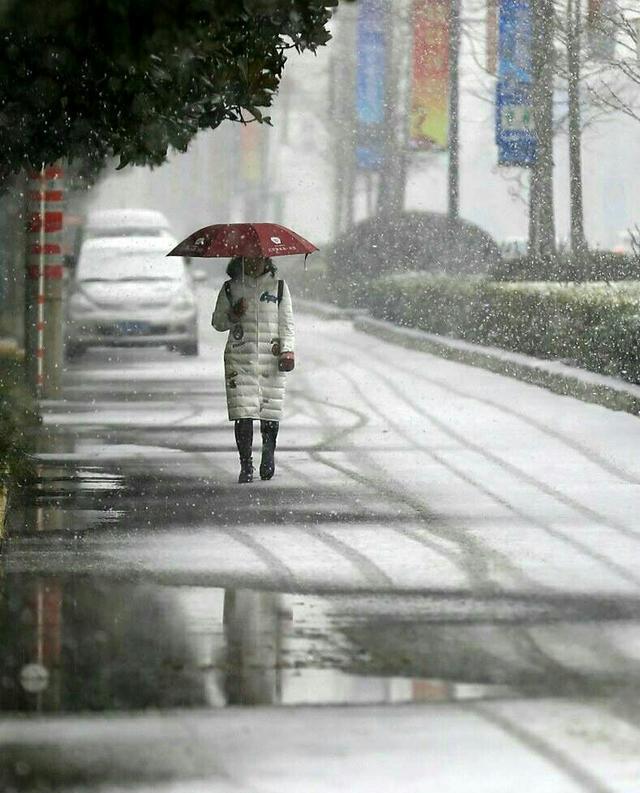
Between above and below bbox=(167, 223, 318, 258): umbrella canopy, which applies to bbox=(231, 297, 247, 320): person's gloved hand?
below

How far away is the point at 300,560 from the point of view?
9812mm

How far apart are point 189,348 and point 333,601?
18.0 metres

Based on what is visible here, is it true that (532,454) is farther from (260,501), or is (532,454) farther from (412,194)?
(412,194)

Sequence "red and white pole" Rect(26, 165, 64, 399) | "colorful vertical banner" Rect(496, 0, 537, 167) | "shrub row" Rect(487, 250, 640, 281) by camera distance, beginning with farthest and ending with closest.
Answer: "colorful vertical banner" Rect(496, 0, 537, 167), "shrub row" Rect(487, 250, 640, 281), "red and white pole" Rect(26, 165, 64, 399)

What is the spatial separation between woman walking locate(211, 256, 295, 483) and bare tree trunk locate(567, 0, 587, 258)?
54.8ft

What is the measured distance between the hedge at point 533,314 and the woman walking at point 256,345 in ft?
20.3

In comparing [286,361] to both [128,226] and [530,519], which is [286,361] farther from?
[128,226]

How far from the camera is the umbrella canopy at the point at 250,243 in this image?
12867 millimetres

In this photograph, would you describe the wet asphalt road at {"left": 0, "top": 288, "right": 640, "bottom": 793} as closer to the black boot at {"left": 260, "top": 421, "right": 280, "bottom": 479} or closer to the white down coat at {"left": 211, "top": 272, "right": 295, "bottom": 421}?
the black boot at {"left": 260, "top": 421, "right": 280, "bottom": 479}

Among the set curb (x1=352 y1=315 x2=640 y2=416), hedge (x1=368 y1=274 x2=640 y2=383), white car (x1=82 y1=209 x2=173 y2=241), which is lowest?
curb (x1=352 y1=315 x2=640 y2=416)

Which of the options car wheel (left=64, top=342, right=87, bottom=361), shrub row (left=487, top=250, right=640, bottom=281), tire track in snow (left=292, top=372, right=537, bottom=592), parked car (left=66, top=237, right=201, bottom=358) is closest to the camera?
tire track in snow (left=292, top=372, right=537, bottom=592)

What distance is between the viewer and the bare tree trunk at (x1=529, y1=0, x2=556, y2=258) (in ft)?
99.3

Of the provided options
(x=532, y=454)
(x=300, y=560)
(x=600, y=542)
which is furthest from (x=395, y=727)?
(x=532, y=454)

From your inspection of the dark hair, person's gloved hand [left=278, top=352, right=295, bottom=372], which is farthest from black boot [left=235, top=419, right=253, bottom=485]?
the dark hair
